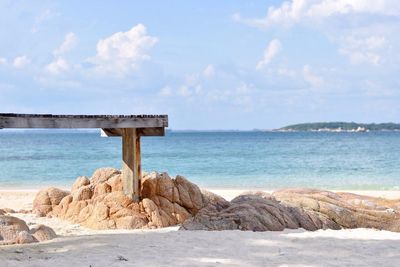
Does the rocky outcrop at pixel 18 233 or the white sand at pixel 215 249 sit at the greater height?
the rocky outcrop at pixel 18 233

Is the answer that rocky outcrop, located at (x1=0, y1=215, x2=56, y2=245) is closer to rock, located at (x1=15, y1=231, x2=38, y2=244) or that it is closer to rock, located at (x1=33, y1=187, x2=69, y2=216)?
rock, located at (x1=15, y1=231, x2=38, y2=244)

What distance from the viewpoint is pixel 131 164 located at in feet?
33.1

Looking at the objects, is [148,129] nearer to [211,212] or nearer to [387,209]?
[211,212]

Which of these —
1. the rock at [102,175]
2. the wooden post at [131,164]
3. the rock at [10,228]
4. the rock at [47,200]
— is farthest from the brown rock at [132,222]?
the rock at [47,200]

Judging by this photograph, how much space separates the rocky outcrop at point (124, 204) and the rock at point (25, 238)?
6.98ft

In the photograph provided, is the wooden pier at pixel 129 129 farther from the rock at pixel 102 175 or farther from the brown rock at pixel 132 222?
the rock at pixel 102 175

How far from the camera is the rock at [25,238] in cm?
739

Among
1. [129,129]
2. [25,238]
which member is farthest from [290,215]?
[25,238]

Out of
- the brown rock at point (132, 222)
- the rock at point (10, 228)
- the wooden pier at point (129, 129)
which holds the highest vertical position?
the wooden pier at point (129, 129)

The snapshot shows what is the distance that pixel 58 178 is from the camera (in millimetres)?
29281

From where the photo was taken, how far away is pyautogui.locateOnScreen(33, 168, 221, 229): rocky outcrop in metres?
9.76

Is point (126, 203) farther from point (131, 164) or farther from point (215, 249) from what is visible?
point (215, 249)

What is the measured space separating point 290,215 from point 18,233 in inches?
160

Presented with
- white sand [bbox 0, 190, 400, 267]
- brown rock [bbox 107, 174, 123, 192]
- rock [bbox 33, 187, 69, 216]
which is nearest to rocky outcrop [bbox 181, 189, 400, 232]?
white sand [bbox 0, 190, 400, 267]
